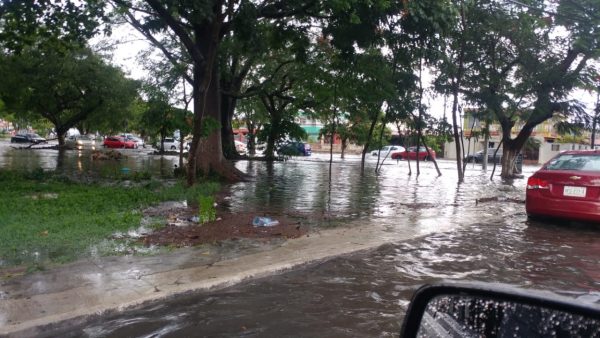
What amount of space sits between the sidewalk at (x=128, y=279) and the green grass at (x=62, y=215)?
0.68 metres

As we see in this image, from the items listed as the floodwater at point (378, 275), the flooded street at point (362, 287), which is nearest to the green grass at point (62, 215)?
the floodwater at point (378, 275)

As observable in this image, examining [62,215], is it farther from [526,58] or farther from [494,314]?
[526,58]

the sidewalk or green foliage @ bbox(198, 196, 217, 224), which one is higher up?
green foliage @ bbox(198, 196, 217, 224)

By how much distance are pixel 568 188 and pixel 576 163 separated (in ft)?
1.82

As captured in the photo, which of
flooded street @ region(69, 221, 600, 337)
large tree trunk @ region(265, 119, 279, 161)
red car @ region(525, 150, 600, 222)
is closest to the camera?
flooded street @ region(69, 221, 600, 337)

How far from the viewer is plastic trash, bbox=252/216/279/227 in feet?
28.0

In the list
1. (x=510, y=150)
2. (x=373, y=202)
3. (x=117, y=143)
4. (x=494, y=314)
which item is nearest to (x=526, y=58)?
(x=510, y=150)

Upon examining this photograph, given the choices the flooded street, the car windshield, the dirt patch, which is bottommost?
the flooded street

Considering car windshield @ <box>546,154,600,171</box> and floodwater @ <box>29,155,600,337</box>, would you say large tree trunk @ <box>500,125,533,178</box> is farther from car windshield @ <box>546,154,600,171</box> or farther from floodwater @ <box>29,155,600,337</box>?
car windshield @ <box>546,154,600,171</box>

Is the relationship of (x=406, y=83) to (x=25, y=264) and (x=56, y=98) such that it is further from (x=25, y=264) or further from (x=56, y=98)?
(x=56, y=98)

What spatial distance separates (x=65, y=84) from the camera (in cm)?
3584

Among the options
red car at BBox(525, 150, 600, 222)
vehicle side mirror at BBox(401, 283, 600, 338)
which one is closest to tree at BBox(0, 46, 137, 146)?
red car at BBox(525, 150, 600, 222)

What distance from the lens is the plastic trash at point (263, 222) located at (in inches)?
336

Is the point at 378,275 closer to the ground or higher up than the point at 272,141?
closer to the ground
